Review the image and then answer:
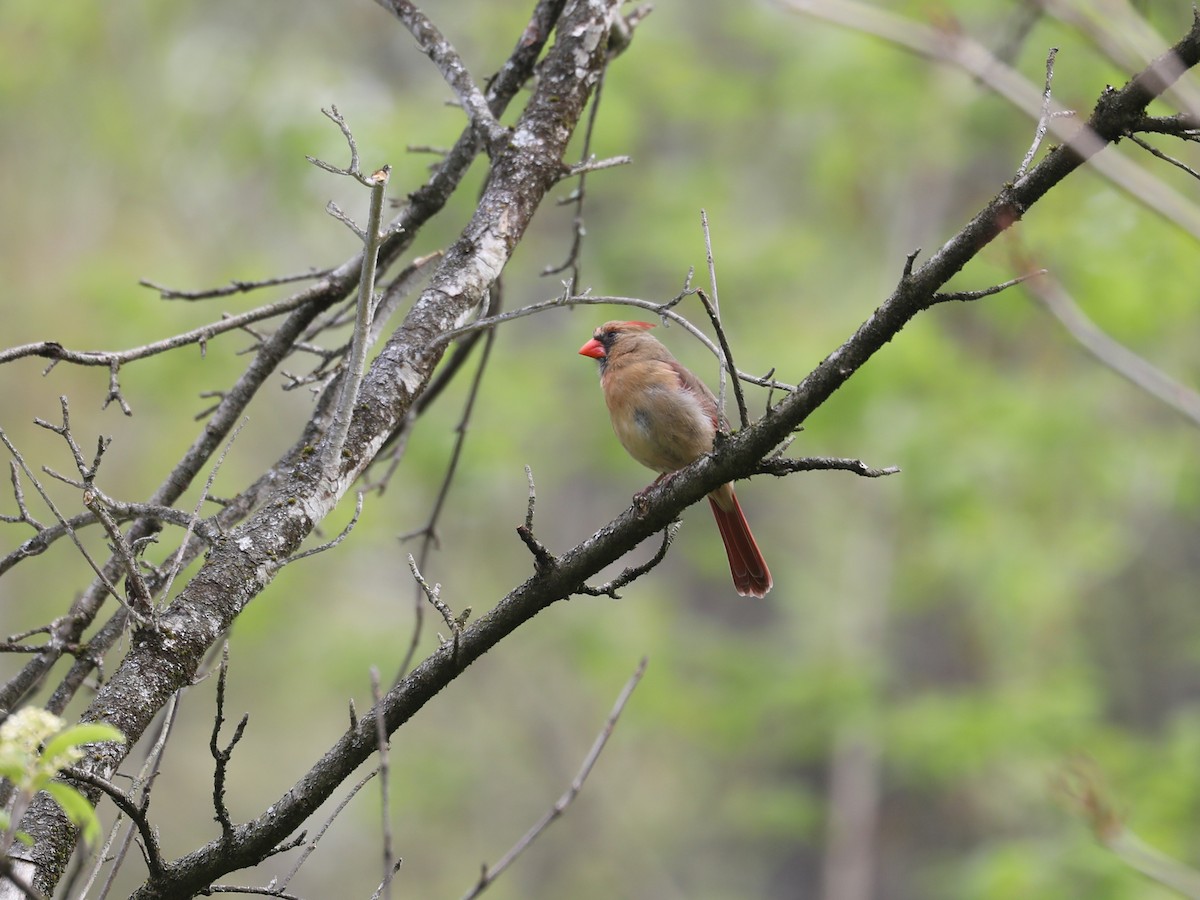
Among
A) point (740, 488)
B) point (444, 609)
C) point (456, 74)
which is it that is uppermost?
point (740, 488)

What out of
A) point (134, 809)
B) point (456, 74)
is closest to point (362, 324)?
point (134, 809)

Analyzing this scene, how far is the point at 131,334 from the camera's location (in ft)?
28.9

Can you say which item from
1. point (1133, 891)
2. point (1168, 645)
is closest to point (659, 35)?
point (1168, 645)

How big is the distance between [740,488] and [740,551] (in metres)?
6.70

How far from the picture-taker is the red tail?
13.6 ft

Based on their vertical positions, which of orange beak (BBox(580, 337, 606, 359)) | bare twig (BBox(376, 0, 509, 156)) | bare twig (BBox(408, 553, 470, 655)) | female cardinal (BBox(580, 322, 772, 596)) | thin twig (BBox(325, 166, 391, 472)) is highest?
orange beak (BBox(580, 337, 606, 359))

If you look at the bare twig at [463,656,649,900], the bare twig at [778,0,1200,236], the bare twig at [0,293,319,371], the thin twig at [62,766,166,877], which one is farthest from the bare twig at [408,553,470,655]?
the bare twig at [778,0,1200,236]

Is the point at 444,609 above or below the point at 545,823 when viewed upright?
above

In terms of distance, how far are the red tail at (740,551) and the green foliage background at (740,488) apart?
4146mm

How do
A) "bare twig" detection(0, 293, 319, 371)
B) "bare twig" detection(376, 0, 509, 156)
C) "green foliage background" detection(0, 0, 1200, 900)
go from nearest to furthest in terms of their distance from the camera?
"bare twig" detection(0, 293, 319, 371), "bare twig" detection(376, 0, 509, 156), "green foliage background" detection(0, 0, 1200, 900)

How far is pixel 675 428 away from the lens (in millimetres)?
4062

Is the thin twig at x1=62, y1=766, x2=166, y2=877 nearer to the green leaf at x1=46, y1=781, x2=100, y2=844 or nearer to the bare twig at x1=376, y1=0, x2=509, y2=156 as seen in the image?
the green leaf at x1=46, y1=781, x2=100, y2=844

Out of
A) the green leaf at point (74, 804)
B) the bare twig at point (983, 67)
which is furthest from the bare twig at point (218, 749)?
the bare twig at point (983, 67)

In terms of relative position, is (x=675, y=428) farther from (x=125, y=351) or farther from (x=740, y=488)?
(x=740, y=488)
